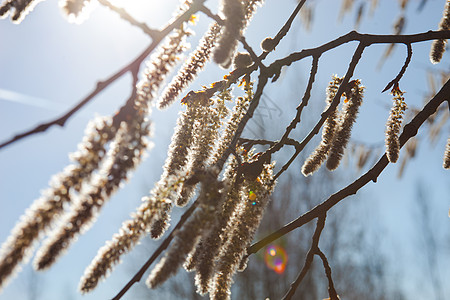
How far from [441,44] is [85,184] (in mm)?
1531

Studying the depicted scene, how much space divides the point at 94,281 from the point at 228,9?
62 cm

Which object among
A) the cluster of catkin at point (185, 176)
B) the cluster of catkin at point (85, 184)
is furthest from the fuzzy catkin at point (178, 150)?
the cluster of catkin at point (85, 184)

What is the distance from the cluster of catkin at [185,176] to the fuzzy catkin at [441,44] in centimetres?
84

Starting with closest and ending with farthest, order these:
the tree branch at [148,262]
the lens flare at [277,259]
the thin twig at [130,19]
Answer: the thin twig at [130,19] < the tree branch at [148,262] < the lens flare at [277,259]

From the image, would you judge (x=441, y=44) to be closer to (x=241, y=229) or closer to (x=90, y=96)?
(x=241, y=229)

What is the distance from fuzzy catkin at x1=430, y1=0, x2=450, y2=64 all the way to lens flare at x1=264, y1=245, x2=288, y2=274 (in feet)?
35.4

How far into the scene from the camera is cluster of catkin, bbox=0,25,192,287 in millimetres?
664

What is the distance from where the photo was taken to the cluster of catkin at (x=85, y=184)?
0.66 meters

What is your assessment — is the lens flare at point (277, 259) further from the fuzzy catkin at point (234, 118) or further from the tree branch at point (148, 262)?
the tree branch at point (148, 262)

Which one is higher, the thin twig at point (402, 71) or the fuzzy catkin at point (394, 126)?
the thin twig at point (402, 71)

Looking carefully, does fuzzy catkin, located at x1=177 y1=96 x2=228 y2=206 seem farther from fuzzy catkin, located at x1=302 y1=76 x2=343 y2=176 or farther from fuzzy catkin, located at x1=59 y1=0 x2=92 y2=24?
fuzzy catkin, located at x1=59 y1=0 x2=92 y2=24

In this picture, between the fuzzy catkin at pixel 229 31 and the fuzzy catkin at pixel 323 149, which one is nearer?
the fuzzy catkin at pixel 229 31

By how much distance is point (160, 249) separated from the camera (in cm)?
95

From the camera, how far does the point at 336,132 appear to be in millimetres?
1429
